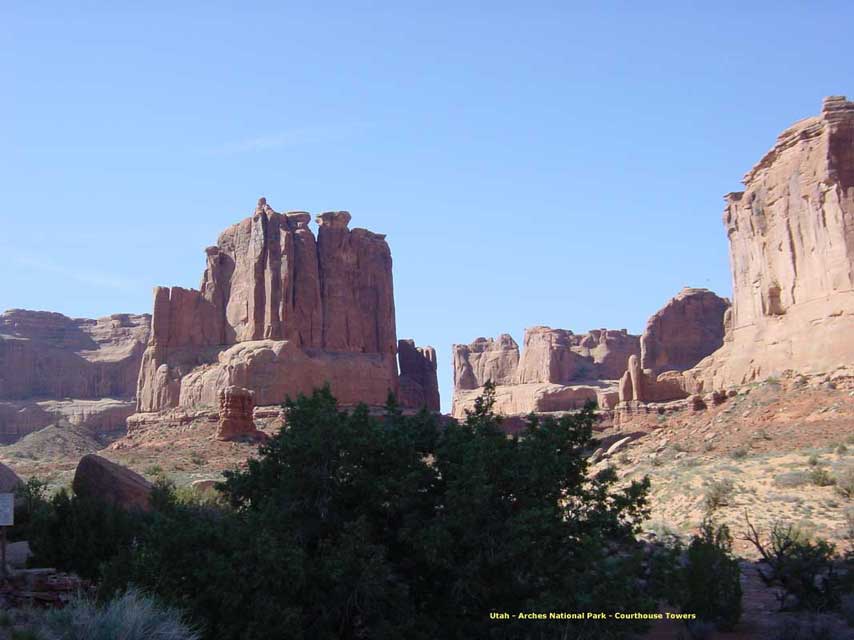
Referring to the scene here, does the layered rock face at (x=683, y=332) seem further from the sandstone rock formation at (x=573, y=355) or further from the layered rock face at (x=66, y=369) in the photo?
the layered rock face at (x=66, y=369)

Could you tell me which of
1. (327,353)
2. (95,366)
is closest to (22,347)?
(95,366)

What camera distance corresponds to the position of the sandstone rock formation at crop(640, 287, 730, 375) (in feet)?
294

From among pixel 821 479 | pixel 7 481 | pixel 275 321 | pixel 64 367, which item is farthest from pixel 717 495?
pixel 64 367

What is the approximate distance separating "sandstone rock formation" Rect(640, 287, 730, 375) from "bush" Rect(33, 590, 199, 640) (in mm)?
80163

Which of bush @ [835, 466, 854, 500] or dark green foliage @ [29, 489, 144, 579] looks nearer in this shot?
dark green foliage @ [29, 489, 144, 579]

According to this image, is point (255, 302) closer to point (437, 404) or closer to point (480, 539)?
point (437, 404)

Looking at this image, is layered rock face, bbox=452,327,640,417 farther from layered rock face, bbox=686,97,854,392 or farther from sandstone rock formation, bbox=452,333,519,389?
layered rock face, bbox=686,97,854,392

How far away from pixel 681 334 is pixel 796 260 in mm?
41597

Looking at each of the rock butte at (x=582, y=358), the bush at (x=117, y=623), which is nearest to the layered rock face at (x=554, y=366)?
the rock butte at (x=582, y=358)

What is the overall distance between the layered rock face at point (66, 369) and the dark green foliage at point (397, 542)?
92.1 meters

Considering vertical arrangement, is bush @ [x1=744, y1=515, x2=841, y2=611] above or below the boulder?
below

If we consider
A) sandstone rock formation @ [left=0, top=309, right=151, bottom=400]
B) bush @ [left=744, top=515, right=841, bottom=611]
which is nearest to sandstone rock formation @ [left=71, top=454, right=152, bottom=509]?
bush @ [left=744, top=515, right=841, bottom=611]

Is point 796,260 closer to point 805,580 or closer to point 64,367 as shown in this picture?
point 805,580

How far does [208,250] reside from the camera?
80.8m
